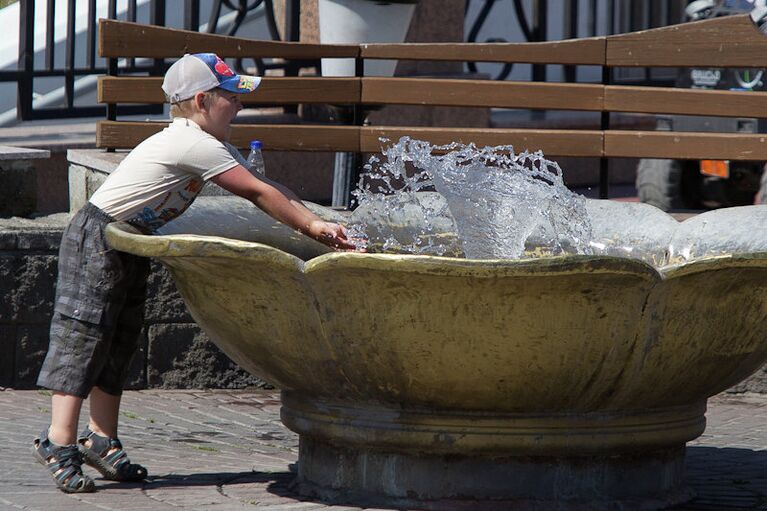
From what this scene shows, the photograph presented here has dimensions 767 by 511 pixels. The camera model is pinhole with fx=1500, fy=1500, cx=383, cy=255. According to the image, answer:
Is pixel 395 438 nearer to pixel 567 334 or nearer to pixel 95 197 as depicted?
pixel 567 334

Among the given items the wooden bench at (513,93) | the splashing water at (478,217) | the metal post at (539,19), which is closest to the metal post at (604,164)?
the wooden bench at (513,93)

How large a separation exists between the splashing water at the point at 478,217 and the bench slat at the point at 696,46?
2.38 m

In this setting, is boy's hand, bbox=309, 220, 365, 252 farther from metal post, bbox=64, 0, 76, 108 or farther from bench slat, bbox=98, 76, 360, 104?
metal post, bbox=64, 0, 76, 108

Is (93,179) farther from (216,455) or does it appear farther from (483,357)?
(483,357)

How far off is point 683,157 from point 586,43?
758 mm

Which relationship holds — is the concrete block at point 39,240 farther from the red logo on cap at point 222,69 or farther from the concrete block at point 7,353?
the red logo on cap at point 222,69

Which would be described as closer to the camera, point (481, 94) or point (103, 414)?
point (103, 414)

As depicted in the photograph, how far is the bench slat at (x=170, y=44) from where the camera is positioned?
23.8ft

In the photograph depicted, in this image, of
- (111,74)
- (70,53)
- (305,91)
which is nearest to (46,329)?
(111,74)

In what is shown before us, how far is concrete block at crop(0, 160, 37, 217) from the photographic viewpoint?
22.9 feet

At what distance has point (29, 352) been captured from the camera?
665cm

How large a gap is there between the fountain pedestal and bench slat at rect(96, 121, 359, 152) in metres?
2.93

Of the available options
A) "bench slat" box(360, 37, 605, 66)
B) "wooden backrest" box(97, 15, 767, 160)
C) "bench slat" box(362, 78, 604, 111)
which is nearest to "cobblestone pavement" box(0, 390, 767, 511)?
"wooden backrest" box(97, 15, 767, 160)

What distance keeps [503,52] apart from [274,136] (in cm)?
127
